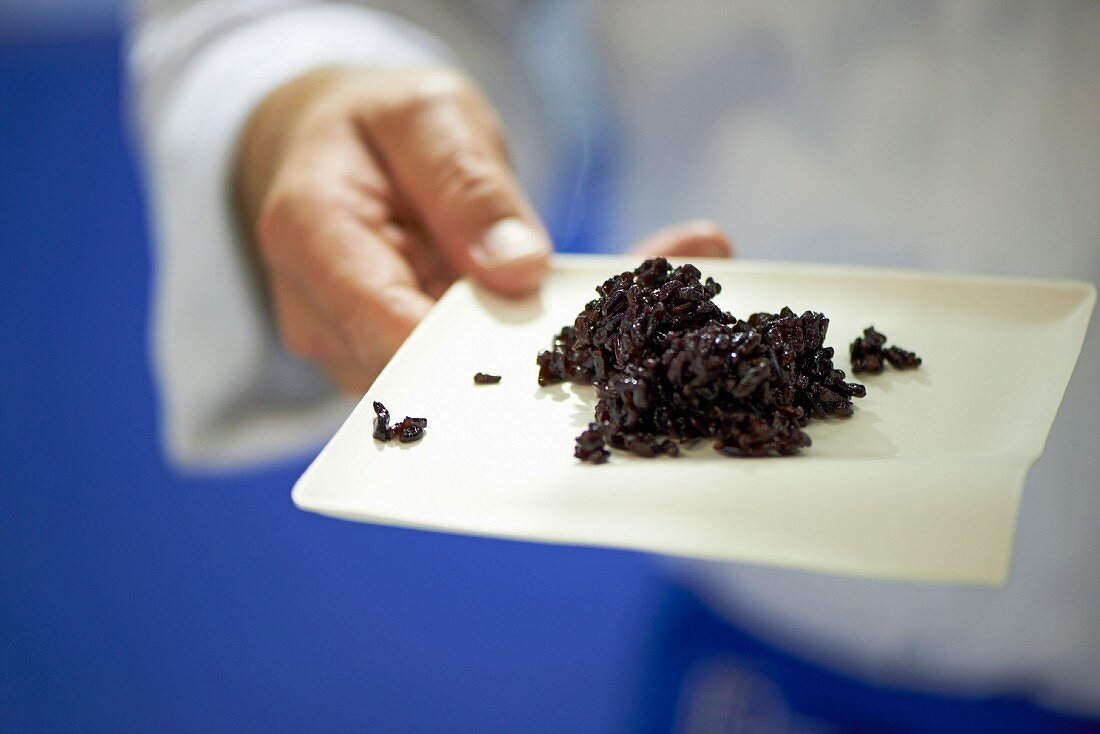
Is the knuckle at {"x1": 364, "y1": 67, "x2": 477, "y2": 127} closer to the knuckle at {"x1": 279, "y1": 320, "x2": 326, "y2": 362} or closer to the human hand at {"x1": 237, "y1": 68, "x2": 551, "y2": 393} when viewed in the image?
the human hand at {"x1": 237, "y1": 68, "x2": 551, "y2": 393}

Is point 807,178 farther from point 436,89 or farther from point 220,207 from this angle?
point 220,207

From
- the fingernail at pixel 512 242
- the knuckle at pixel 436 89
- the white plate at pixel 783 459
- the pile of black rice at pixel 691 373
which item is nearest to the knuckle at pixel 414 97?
the knuckle at pixel 436 89

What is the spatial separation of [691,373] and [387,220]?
0.80 metres

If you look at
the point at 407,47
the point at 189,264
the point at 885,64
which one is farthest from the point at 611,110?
the point at 189,264

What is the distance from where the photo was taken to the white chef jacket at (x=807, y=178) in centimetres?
157

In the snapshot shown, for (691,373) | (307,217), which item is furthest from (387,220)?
(691,373)

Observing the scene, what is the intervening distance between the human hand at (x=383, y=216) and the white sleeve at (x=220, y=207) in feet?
0.39

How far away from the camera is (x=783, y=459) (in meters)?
0.98

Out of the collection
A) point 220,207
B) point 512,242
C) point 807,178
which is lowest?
point 220,207

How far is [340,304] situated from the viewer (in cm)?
149

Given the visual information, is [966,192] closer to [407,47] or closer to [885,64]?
[885,64]

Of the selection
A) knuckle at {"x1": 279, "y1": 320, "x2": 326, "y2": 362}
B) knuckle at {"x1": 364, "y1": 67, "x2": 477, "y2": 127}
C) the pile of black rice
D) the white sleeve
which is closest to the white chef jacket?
the white sleeve

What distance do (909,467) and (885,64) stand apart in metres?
1.04

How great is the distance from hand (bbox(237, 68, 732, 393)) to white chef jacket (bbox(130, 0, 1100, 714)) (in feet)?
0.74
